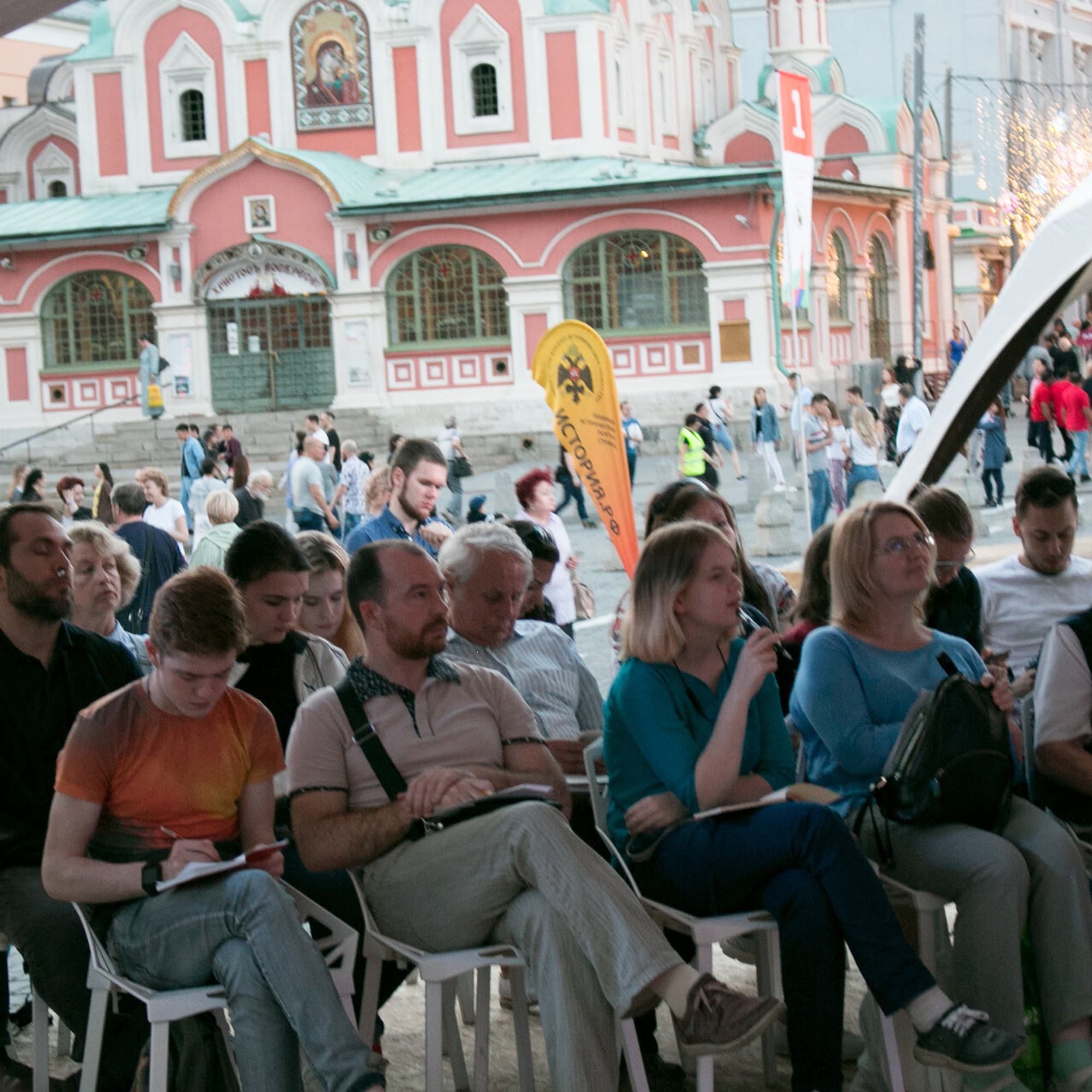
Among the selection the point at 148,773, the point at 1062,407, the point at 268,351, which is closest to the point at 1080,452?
the point at 1062,407

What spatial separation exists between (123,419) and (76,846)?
29.9m

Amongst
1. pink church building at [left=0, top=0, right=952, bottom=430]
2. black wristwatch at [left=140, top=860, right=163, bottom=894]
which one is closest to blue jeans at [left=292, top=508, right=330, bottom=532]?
black wristwatch at [left=140, top=860, right=163, bottom=894]

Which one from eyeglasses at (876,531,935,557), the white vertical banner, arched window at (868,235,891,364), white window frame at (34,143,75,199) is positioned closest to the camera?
eyeglasses at (876,531,935,557)

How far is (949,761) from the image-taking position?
3955 millimetres

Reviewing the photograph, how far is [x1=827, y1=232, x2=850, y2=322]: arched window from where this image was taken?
32844 mm

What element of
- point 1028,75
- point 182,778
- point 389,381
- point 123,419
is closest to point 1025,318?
point 182,778

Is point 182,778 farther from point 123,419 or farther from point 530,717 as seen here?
point 123,419

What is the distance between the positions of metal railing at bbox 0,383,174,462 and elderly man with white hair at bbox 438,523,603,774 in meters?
28.6

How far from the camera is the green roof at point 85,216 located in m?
31.6

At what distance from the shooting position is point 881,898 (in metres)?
3.69

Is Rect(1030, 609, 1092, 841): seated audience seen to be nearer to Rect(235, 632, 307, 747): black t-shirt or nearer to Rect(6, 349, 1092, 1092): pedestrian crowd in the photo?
Rect(6, 349, 1092, 1092): pedestrian crowd

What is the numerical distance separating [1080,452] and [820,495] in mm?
4529

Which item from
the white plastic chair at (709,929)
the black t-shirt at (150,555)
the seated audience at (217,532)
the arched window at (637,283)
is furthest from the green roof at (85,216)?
the white plastic chair at (709,929)

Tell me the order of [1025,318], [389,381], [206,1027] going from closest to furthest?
1. [206,1027]
2. [1025,318]
3. [389,381]
